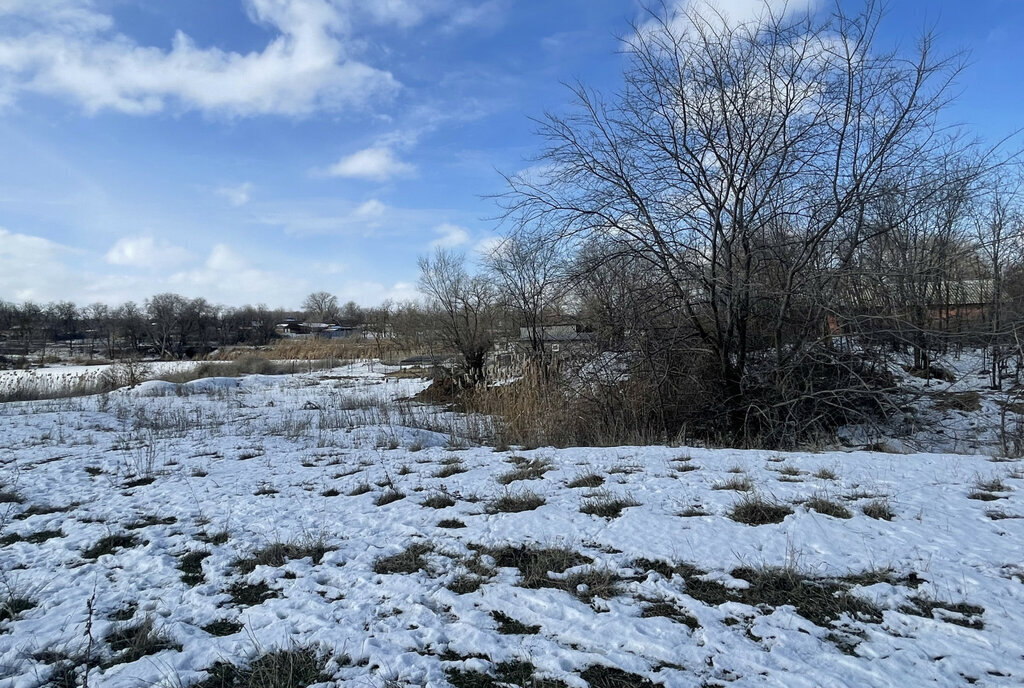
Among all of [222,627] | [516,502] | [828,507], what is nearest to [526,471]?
[516,502]

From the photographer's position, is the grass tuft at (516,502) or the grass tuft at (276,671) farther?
the grass tuft at (516,502)

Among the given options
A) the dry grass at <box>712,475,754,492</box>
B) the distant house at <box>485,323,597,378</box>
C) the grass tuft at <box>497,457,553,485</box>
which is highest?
the distant house at <box>485,323,597,378</box>

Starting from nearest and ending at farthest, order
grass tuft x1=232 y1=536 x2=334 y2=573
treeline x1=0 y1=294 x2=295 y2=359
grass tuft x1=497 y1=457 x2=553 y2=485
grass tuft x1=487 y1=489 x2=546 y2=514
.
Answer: grass tuft x1=232 y1=536 x2=334 y2=573 < grass tuft x1=487 y1=489 x2=546 y2=514 < grass tuft x1=497 y1=457 x2=553 y2=485 < treeline x1=0 y1=294 x2=295 y2=359

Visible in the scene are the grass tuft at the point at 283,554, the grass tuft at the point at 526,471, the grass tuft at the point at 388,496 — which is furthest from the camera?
the grass tuft at the point at 526,471

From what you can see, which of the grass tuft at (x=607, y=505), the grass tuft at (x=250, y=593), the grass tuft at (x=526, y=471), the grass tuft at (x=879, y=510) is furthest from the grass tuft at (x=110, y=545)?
the grass tuft at (x=879, y=510)

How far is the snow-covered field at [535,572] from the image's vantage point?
235 centimetres

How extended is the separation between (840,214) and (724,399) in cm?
337

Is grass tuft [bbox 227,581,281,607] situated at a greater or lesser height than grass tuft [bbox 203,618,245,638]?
lesser

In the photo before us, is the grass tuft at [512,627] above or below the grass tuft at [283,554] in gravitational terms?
below

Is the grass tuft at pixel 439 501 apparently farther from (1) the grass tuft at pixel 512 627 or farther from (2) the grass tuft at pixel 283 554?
(1) the grass tuft at pixel 512 627

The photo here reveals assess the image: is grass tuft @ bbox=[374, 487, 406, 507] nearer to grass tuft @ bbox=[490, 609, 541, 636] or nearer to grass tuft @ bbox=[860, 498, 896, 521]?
Answer: grass tuft @ bbox=[490, 609, 541, 636]

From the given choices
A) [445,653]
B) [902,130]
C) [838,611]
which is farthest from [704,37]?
[445,653]

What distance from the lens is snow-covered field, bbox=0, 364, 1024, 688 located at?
2352mm

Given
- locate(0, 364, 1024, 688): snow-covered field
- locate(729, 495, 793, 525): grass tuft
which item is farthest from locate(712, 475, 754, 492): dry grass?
locate(729, 495, 793, 525): grass tuft
